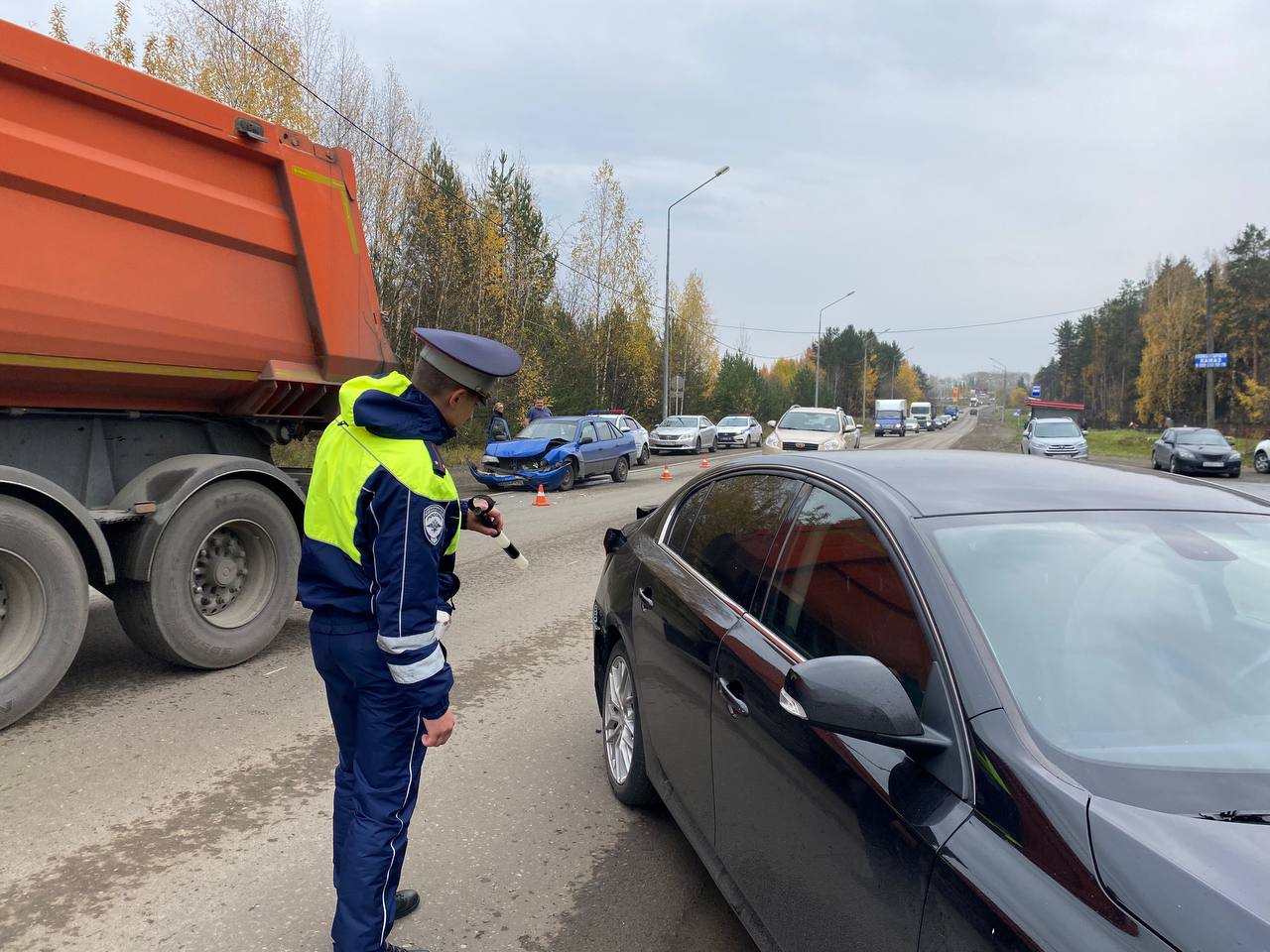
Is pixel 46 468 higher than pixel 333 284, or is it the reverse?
pixel 333 284

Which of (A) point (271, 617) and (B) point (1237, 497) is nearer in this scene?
(B) point (1237, 497)

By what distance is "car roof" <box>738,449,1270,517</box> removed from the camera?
2.38 metres

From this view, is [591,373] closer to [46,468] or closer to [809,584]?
[46,468]

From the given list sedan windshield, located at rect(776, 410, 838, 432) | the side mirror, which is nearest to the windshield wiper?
the side mirror

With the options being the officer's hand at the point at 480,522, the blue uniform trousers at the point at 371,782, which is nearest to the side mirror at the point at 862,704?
the blue uniform trousers at the point at 371,782

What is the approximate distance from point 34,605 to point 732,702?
383 centimetres

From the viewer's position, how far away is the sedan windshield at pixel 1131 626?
1.73 m

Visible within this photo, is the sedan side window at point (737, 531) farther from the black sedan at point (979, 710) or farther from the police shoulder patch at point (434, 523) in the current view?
the police shoulder patch at point (434, 523)

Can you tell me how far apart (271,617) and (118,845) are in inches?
96.3

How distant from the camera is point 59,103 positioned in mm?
4477

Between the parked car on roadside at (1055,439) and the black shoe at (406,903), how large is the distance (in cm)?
2663

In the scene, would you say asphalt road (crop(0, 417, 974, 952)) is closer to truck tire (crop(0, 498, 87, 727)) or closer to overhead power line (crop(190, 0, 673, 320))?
truck tire (crop(0, 498, 87, 727))

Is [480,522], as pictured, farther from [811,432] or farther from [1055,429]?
[1055,429]

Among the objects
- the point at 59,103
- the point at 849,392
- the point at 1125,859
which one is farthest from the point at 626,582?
the point at 849,392
